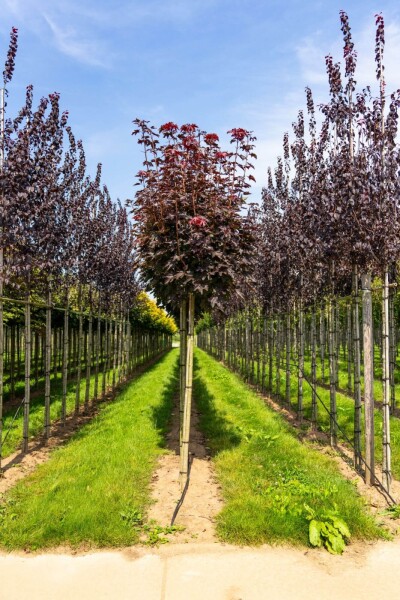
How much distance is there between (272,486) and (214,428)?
3996 millimetres

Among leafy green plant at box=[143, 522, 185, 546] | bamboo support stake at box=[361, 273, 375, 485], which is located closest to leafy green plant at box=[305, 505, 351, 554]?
leafy green plant at box=[143, 522, 185, 546]

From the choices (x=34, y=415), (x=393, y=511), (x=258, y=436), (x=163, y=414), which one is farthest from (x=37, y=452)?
(x=393, y=511)

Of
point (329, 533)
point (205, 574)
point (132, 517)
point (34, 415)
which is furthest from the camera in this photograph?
point (34, 415)

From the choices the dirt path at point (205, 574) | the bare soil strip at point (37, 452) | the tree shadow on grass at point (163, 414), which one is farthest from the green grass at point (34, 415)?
the dirt path at point (205, 574)

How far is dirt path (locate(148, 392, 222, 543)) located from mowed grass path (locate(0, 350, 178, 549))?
0.20 metres

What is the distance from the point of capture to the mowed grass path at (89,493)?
17.0 feet

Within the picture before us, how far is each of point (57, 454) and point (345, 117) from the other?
7942 millimetres

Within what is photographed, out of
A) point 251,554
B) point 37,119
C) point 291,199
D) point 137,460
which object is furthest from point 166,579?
point 291,199

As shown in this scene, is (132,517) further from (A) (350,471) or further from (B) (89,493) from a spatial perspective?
(A) (350,471)

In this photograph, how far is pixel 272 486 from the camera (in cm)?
645

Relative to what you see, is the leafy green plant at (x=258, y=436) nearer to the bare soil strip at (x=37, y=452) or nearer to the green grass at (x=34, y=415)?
the bare soil strip at (x=37, y=452)

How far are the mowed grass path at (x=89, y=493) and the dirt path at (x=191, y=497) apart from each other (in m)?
0.20

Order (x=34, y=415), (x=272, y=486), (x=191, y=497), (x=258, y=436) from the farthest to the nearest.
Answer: (x=34, y=415) < (x=258, y=436) < (x=191, y=497) < (x=272, y=486)

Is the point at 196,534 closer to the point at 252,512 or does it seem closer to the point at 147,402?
the point at 252,512
